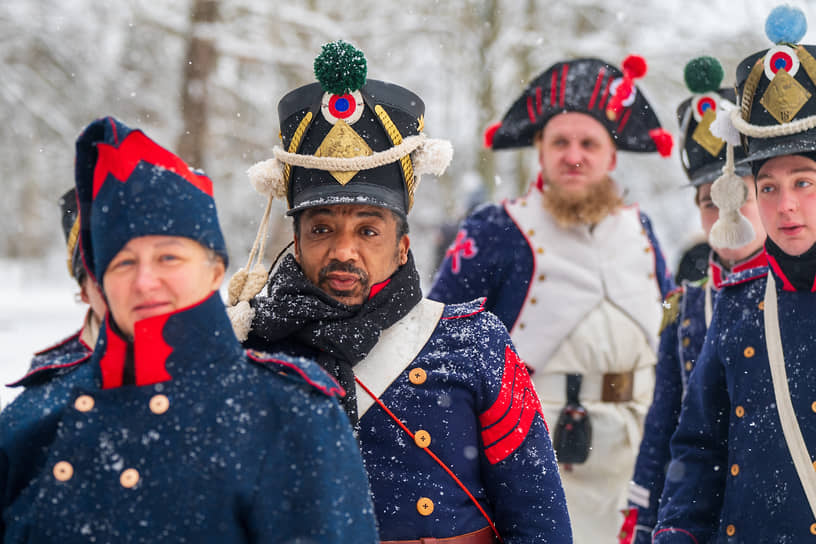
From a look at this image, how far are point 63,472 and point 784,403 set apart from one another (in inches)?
81.6

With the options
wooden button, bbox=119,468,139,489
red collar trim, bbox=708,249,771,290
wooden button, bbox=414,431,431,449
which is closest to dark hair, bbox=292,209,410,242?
wooden button, bbox=414,431,431,449

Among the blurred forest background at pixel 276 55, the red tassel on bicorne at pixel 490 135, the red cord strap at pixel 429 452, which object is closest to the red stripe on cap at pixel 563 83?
the red tassel on bicorne at pixel 490 135

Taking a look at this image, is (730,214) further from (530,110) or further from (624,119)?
(530,110)

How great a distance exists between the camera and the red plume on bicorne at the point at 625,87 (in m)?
4.74

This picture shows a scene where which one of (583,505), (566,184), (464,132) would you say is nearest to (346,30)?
(464,132)

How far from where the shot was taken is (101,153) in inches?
73.2

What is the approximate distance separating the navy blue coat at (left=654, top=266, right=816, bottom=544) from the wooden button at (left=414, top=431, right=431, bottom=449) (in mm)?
1063

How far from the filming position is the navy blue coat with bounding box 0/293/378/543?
1.77 meters

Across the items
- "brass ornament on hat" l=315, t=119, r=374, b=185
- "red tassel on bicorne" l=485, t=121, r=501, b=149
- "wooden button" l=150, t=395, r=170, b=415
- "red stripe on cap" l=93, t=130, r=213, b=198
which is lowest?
"wooden button" l=150, t=395, r=170, b=415

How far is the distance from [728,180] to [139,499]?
8.29 ft

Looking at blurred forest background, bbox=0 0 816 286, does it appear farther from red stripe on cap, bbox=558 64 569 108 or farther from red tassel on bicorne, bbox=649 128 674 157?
red tassel on bicorne, bbox=649 128 674 157

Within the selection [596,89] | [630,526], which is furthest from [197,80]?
[630,526]

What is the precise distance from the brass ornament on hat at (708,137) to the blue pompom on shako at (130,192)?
2826 mm

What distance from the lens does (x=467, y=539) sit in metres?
2.53
